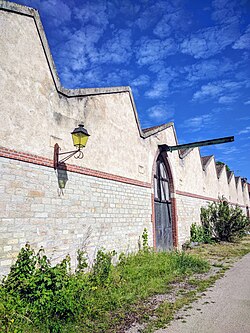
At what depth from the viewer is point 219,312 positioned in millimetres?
4340

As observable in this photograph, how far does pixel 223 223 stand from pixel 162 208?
5.57 m

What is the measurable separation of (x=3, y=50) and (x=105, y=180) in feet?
13.6

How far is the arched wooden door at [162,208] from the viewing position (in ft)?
35.6

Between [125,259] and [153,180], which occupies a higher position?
[153,180]

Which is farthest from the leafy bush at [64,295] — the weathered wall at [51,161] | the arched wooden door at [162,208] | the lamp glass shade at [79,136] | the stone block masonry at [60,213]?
the arched wooden door at [162,208]

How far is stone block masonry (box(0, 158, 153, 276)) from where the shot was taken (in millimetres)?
4883

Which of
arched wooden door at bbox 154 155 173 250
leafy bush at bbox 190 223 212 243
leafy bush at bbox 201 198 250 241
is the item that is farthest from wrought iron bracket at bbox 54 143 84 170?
leafy bush at bbox 201 198 250 241

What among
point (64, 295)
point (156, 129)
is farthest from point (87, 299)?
point (156, 129)

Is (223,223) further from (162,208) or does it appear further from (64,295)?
(64,295)

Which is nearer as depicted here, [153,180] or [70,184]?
[70,184]

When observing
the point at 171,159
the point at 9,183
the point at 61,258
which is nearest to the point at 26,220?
the point at 9,183

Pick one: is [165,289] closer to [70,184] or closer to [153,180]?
[70,184]

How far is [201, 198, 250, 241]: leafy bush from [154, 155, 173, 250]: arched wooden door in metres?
4.38

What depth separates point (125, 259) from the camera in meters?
7.76
